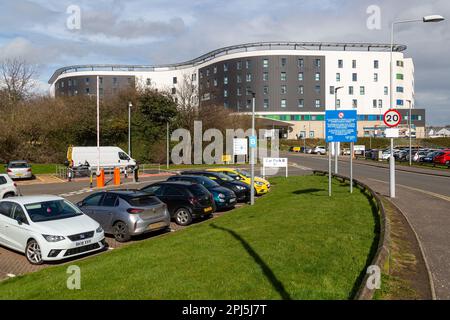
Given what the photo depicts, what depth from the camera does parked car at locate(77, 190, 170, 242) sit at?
11.1m

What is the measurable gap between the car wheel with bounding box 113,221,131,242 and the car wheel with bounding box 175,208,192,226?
2.68m

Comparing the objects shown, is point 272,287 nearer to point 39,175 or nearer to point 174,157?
point 39,175

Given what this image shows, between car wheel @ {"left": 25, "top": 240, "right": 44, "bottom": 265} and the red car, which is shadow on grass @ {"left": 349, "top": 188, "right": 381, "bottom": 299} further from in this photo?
the red car

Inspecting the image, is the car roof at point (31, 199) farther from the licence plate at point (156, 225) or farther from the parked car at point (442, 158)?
the parked car at point (442, 158)

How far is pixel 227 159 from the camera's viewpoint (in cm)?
4322

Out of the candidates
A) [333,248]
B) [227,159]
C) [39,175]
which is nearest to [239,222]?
[333,248]

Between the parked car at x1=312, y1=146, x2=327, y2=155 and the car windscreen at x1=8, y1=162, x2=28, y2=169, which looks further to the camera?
the parked car at x1=312, y1=146, x2=327, y2=155

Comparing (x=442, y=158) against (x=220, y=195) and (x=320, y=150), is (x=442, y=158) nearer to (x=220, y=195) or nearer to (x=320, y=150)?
(x=320, y=150)

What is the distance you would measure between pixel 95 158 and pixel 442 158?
113ft

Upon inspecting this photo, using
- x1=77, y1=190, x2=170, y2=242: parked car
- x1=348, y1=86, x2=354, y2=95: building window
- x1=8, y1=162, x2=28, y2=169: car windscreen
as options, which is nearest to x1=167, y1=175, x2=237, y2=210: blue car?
x1=77, y1=190, x2=170, y2=242: parked car

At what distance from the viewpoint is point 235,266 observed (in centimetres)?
707

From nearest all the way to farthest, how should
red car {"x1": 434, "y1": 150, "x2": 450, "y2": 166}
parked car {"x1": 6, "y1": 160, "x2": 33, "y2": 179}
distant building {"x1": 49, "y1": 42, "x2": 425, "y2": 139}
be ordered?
1. parked car {"x1": 6, "y1": 160, "x2": 33, "y2": 179}
2. red car {"x1": 434, "y1": 150, "x2": 450, "y2": 166}
3. distant building {"x1": 49, "y1": 42, "x2": 425, "y2": 139}

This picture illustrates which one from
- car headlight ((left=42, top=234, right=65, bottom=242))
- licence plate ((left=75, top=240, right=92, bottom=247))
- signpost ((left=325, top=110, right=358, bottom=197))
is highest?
signpost ((left=325, top=110, right=358, bottom=197))
